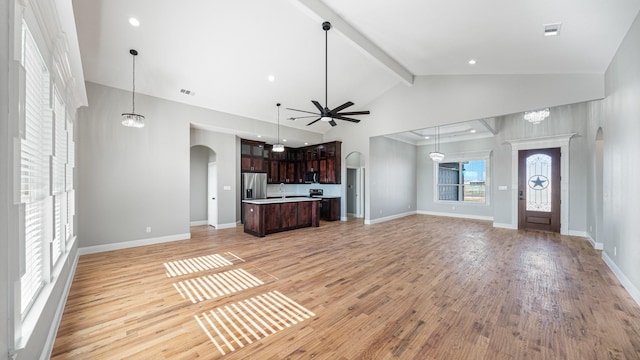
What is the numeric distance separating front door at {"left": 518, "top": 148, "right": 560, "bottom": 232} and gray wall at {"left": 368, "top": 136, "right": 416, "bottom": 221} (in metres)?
3.45

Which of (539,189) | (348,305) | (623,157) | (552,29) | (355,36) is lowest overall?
(348,305)

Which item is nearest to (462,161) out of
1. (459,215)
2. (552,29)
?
(459,215)

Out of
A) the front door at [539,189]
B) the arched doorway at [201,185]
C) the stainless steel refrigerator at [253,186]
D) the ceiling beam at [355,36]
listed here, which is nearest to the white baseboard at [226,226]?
the arched doorway at [201,185]

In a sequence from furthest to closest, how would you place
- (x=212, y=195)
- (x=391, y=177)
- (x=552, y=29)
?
(x=391, y=177), (x=212, y=195), (x=552, y=29)

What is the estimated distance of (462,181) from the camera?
29.5 ft

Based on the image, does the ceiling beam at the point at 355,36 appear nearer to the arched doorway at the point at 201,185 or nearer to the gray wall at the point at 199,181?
the arched doorway at the point at 201,185

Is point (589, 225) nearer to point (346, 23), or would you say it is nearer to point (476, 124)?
point (476, 124)

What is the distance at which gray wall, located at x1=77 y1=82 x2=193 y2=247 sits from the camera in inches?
176

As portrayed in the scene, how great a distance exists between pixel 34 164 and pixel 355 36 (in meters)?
4.45

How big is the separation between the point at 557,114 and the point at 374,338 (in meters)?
7.56

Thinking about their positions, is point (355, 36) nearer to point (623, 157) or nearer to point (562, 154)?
point (623, 157)

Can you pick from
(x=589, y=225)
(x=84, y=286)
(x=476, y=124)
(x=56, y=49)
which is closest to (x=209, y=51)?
(x=56, y=49)

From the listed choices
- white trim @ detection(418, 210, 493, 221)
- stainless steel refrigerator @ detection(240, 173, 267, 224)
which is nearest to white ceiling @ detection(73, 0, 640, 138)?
stainless steel refrigerator @ detection(240, 173, 267, 224)

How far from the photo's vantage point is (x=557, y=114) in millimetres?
6137
